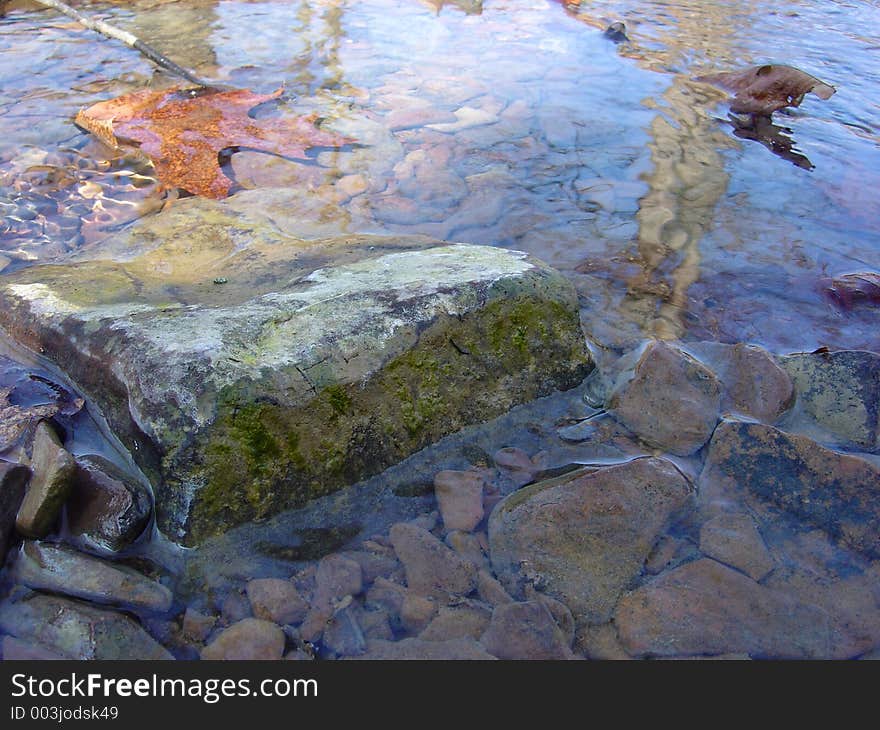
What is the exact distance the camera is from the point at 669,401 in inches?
104

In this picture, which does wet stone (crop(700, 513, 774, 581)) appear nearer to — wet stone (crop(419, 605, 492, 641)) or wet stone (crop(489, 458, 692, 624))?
wet stone (crop(489, 458, 692, 624))

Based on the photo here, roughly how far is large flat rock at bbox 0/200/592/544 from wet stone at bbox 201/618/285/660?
0.33m

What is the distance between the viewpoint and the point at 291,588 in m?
2.00

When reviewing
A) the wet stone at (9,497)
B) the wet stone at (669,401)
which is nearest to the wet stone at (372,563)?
the wet stone at (9,497)

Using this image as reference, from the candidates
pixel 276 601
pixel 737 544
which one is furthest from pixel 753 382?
pixel 276 601

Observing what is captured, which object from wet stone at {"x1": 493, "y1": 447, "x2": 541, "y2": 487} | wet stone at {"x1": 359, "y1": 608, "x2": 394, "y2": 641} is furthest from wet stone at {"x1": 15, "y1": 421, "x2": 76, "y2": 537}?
wet stone at {"x1": 493, "y1": 447, "x2": 541, "y2": 487}

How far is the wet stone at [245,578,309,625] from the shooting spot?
194 cm

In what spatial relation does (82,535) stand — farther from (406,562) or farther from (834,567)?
(834,567)

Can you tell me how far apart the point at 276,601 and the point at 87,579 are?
52 centimetres

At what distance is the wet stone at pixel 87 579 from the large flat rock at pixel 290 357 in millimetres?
184

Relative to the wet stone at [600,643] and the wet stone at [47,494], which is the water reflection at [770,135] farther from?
the wet stone at [47,494]

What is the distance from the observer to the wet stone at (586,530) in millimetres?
2055
